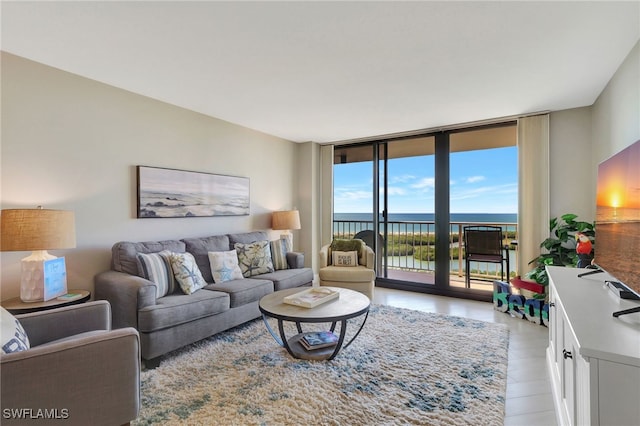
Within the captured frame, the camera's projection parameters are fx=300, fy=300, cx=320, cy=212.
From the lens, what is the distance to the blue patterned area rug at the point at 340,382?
169 centimetres

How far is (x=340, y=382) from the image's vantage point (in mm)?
2012

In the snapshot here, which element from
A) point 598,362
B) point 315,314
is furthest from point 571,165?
point 315,314

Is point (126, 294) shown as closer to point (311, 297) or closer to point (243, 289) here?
point (243, 289)

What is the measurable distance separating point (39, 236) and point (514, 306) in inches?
170

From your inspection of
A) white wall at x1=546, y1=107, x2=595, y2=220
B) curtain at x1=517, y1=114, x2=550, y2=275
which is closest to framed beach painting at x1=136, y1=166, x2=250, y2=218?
curtain at x1=517, y1=114, x2=550, y2=275

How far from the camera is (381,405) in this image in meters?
1.78

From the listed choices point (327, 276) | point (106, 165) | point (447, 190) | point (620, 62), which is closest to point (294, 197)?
point (327, 276)

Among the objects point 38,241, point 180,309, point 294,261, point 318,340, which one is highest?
point 38,241

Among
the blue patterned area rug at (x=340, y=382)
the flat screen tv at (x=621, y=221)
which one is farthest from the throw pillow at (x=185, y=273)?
the flat screen tv at (x=621, y=221)

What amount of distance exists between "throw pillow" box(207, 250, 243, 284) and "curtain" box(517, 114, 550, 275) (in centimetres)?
333

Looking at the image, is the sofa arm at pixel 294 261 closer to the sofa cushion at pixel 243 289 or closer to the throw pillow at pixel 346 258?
the throw pillow at pixel 346 258

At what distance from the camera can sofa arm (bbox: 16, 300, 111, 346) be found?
162 centimetres

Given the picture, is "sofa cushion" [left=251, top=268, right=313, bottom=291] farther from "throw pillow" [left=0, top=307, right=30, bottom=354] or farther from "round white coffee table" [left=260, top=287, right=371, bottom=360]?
"throw pillow" [left=0, top=307, right=30, bottom=354]

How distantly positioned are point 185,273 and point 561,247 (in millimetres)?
3852
